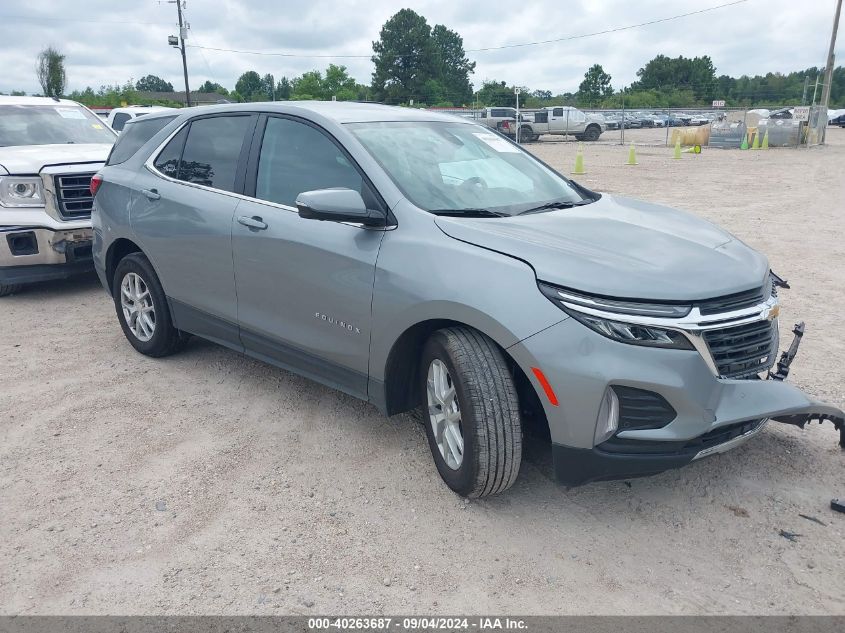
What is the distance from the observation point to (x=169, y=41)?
153 feet

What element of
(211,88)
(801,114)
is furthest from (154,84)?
(801,114)

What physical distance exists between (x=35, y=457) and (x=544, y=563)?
9.09 ft

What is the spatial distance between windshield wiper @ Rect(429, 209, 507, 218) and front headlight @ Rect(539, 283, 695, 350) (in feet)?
2.75

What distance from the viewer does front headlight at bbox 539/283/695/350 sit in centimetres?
282

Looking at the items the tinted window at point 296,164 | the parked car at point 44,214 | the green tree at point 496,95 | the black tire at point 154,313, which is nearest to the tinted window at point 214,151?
the tinted window at point 296,164

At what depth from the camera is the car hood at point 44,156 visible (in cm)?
698

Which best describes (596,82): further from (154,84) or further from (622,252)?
(622,252)

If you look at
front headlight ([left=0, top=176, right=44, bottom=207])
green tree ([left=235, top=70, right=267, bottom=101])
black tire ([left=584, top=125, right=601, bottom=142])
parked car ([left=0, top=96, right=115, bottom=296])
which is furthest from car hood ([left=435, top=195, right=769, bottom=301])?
green tree ([left=235, top=70, right=267, bottom=101])

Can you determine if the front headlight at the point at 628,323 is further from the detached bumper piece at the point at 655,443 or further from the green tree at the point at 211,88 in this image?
the green tree at the point at 211,88

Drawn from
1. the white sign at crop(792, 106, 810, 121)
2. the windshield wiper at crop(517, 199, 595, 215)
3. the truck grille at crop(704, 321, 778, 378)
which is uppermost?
the white sign at crop(792, 106, 810, 121)

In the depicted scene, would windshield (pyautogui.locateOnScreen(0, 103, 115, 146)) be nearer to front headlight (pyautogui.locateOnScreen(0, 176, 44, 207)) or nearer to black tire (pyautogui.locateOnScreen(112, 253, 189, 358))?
front headlight (pyautogui.locateOnScreen(0, 176, 44, 207))

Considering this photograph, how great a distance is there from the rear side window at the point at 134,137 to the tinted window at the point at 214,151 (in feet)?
1.76

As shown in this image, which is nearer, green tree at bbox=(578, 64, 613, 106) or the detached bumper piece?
the detached bumper piece

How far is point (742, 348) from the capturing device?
3016 mm
